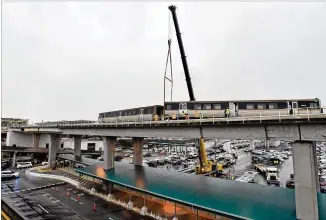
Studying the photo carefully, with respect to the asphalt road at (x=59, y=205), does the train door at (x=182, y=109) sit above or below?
above

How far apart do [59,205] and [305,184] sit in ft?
95.1

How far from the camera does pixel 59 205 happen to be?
29203mm

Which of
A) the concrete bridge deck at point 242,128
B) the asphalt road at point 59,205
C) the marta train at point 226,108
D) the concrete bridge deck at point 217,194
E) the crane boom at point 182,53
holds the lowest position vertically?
the asphalt road at point 59,205

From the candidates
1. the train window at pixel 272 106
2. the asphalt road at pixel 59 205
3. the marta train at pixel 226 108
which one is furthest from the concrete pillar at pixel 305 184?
Result: the asphalt road at pixel 59 205

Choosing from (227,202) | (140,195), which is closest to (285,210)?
(227,202)

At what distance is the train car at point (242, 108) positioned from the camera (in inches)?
941

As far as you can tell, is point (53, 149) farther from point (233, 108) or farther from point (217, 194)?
point (233, 108)

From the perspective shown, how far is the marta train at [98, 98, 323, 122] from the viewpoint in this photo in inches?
944

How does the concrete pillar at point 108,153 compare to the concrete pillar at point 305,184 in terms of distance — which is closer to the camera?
the concrete pillar at point 305,184

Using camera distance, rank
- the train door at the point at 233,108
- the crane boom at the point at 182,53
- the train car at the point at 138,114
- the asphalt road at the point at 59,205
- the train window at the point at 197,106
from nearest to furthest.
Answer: the asphalt road at the point at 59,205
the train door at the point at 233,108
the train window at the point at 197,106
the train car at the point at 138,114
the crane boom at the point at 182,53

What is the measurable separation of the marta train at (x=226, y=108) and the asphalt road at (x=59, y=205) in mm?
13096

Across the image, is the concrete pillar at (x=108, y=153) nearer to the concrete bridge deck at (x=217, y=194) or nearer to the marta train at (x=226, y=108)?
the concrete bridge deck at (x=217, y=194)

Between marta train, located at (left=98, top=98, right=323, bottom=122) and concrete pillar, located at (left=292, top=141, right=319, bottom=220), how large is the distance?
6.32 metres

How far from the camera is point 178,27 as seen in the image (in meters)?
38.2
